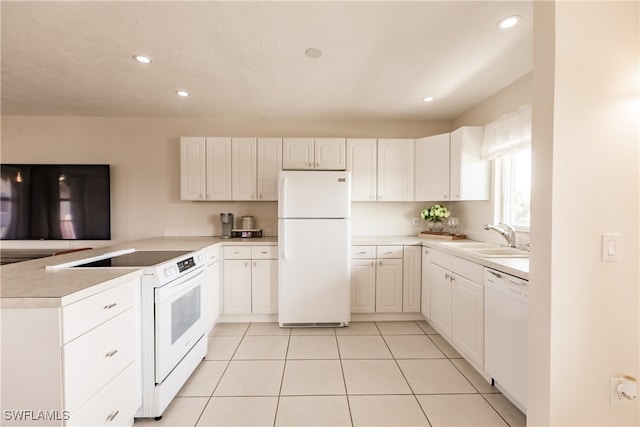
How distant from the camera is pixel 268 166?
339cm

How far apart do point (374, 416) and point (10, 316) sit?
1.88 metres

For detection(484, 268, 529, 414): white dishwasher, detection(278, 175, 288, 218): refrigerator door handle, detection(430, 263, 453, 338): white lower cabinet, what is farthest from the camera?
detection(278, 175, 288, 218): refrigerator door handle

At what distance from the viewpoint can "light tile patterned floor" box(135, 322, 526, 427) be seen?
1.68 metres

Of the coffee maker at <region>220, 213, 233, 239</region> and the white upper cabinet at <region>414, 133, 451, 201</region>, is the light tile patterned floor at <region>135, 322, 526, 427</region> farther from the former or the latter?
the white upper cabinet at <region>414, 133, 451, 201</region>

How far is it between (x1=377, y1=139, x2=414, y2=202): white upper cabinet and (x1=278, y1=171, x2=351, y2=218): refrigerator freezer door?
0.76 m

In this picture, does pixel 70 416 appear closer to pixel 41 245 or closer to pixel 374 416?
pixel 374 416

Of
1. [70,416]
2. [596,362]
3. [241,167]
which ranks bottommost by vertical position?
[70,416]

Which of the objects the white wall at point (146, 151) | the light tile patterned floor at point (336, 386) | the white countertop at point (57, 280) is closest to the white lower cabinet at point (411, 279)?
the light tile patterned floor at point (336, 386)

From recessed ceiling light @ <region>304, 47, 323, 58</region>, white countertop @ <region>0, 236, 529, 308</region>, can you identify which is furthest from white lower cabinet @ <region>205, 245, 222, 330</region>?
recessed ceiling light @ <region>304, 47, 323, 58</region>

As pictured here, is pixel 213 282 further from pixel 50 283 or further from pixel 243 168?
pixel 50 283

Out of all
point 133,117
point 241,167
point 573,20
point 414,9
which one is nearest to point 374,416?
point 573,20

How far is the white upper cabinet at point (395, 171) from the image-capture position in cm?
345

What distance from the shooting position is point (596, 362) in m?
1.18
